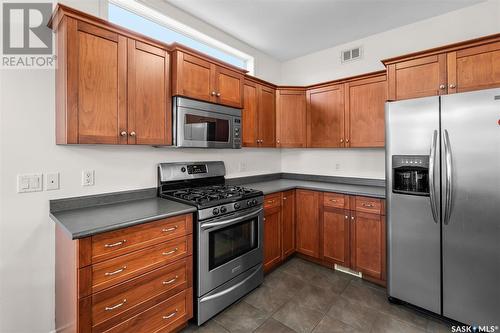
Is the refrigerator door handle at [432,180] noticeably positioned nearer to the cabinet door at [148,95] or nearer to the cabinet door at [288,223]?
the cabinet door at [288,223]

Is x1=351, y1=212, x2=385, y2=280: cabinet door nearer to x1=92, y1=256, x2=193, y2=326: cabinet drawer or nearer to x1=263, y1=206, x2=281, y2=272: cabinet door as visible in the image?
x1=263, y1=206, x2=281, y2=272: cabinet door

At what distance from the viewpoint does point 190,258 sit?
1.92m

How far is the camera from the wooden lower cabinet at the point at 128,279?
1404 mm

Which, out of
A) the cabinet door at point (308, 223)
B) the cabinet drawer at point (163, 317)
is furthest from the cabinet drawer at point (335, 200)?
the cabinet drawer at point (163, 317)

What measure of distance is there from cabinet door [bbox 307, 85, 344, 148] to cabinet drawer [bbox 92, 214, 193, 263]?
219 cm

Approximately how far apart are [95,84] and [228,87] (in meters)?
1.29

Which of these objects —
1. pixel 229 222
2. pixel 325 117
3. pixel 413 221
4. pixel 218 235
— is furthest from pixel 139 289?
pixel 325 117

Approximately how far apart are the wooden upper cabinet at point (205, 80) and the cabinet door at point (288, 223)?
1.29 metres

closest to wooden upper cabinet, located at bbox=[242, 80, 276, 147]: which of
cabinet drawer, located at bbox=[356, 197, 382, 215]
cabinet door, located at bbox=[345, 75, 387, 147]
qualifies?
cabinet door, located at bbox=[345, 75, 387, 147]

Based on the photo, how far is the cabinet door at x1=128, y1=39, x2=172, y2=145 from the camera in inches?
76.0

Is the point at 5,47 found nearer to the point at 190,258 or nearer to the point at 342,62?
the point at 190,258

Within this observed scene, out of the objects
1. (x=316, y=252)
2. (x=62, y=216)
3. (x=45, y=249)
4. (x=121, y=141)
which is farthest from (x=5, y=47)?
Result: (x=316, y=252)

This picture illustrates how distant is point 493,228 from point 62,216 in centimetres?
308

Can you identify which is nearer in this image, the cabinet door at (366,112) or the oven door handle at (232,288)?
the oven door handle at (232,288)
